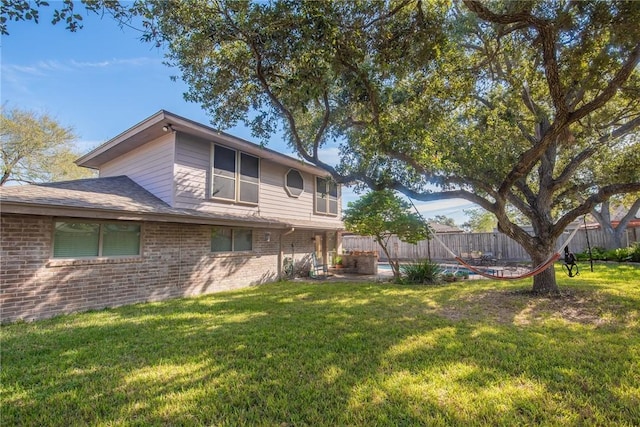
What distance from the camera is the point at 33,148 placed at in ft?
60.0

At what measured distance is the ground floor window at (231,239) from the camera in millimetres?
9594

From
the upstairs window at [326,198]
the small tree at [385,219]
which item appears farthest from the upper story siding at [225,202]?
the small tree at [385,219]

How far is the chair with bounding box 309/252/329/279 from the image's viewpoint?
12.6m

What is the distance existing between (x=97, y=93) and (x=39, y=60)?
221 centimetres

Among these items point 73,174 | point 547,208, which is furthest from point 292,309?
point 73,174

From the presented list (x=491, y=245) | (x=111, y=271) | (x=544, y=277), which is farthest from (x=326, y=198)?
(x=491, y=245)

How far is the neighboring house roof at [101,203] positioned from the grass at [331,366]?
2.11 m

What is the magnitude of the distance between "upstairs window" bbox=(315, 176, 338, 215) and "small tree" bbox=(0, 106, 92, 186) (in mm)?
15780

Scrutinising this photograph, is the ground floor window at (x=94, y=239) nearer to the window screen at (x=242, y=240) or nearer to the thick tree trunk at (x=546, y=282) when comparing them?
the window screen at (x=242, y=240)

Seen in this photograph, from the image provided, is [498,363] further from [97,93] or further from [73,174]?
[73,174]

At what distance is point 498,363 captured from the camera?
368cm

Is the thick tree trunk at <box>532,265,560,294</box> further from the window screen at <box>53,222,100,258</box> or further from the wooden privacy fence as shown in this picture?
the window screen at <box>53,222,100,258</box>

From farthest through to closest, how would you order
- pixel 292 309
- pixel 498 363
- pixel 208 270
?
1. pixel 208 270
2. pixel 292 309
3. pixel 498 363

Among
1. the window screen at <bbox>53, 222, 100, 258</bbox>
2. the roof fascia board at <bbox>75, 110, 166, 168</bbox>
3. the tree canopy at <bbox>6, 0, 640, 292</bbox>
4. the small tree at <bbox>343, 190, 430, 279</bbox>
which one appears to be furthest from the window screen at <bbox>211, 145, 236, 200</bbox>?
the small tree at <bbox>343, 190, 430, 279</bbox>
